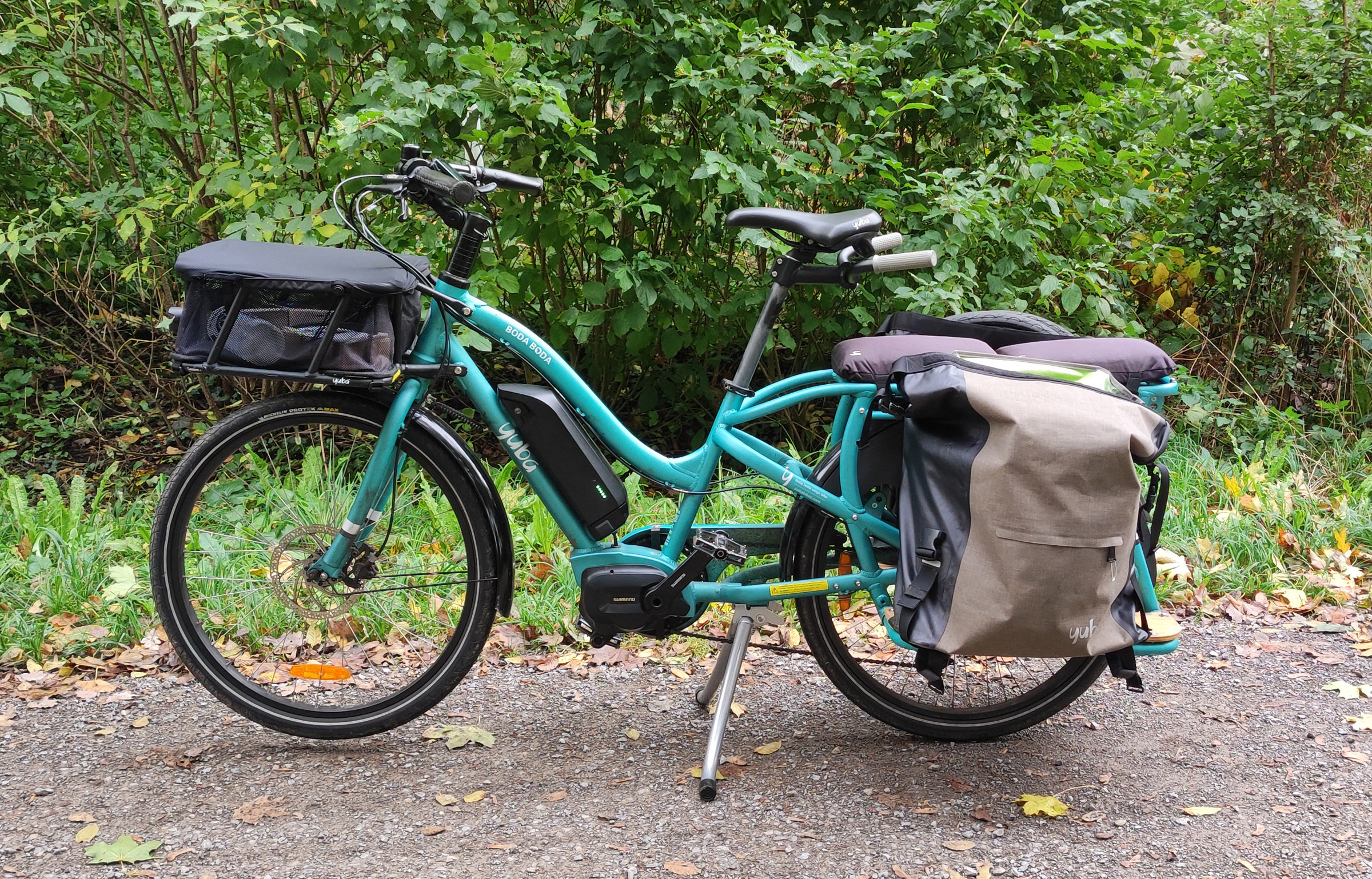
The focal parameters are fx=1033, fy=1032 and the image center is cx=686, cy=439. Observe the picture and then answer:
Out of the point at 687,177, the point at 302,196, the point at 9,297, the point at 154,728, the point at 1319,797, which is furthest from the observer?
the point at 9,297

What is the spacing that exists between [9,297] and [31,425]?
1030 mm

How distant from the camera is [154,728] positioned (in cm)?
285

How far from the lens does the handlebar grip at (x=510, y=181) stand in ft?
8.36

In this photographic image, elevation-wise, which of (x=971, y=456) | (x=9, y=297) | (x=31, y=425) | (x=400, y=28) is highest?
(x=400, y=28)

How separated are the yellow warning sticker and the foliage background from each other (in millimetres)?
1721

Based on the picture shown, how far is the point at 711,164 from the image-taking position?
3.78m

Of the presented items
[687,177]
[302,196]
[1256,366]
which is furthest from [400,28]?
[1256,366]

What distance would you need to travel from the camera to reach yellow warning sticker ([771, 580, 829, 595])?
103 inches

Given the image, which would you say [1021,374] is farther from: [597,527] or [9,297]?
[9,297]

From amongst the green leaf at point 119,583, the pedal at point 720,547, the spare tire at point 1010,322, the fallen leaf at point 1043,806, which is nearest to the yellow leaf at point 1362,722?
the fallen leaf at point 1043,806

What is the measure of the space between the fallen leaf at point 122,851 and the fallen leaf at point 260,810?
6.9 inches

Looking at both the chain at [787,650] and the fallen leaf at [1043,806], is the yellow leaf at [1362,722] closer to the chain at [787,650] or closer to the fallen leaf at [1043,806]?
the fallen leaf at [1043,806]

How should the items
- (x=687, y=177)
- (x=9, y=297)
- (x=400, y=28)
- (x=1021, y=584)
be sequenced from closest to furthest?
(x=1021, y=584), (x=400, y=28), (x=687, y=177), (x=9, y=297)

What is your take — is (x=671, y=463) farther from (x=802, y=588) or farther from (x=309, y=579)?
(x=309, y=579)
